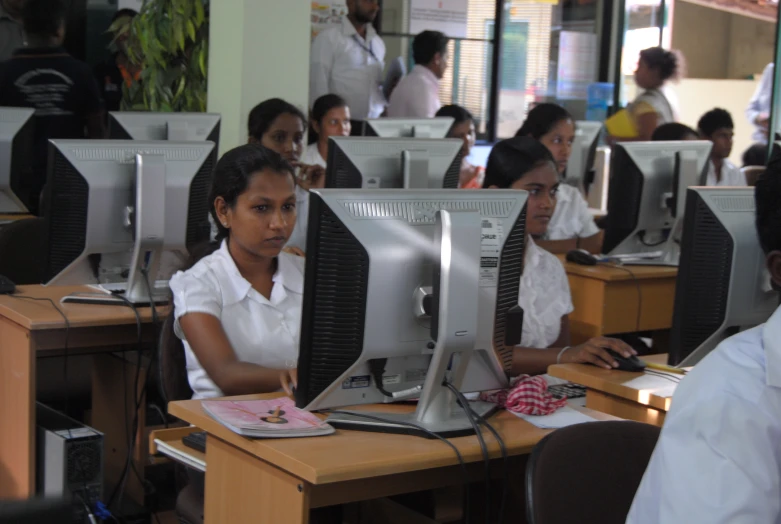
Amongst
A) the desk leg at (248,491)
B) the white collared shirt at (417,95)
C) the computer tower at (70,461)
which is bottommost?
A: the computer tower at (70,461)

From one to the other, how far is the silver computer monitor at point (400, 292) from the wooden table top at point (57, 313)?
1.10m

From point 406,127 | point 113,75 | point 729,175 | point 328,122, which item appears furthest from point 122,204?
point 113,75

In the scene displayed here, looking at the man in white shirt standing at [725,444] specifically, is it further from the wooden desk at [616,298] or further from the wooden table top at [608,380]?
the wooden desk at [616,298]

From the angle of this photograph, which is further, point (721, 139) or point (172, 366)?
point (721, 139)

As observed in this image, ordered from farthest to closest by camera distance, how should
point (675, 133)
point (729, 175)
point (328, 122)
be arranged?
point (729, 175) → point (675, 133) → point (328, 122)

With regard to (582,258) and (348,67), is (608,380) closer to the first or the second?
(582,258)

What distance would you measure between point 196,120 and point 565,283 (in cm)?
187

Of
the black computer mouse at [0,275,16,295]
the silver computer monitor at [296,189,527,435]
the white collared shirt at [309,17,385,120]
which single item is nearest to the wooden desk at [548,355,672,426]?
the silver computer monitor at [296,189,527,435]

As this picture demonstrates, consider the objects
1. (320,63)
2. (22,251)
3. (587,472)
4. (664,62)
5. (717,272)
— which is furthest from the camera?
(664,62)

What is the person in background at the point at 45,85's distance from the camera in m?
4.98

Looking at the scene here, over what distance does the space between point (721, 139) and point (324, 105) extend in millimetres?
2218

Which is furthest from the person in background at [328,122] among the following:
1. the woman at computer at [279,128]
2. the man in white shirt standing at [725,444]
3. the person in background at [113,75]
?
the man in white shirt standing at [725,444]

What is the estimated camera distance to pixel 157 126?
4.15 meters

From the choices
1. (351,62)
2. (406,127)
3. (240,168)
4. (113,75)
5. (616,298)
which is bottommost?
(616,298)
